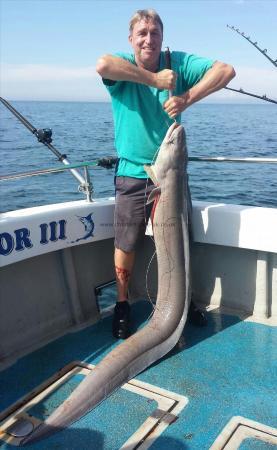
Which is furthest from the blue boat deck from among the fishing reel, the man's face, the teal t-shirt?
the man's face

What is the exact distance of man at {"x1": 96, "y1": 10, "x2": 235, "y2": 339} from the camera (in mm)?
3352

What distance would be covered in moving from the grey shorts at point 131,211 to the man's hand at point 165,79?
2.55 feet

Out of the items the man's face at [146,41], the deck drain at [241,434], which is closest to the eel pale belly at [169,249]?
the man's face at [146,41]

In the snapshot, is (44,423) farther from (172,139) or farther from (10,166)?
(10,166)

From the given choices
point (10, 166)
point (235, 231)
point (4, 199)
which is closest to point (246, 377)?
point (235, 231)

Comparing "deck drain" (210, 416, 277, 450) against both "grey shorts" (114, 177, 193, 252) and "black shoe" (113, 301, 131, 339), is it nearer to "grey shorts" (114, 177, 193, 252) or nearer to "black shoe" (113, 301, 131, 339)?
"black shoe" (113, 301, 131, 339)

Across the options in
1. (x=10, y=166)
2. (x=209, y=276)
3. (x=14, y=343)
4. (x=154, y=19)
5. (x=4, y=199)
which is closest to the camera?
(x=154, y=19)

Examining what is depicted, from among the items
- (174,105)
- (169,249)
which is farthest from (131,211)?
(174,105)

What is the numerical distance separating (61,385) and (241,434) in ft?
4.31

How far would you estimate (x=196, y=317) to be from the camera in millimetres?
4008

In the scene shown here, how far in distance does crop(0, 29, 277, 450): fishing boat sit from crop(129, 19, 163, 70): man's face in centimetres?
100

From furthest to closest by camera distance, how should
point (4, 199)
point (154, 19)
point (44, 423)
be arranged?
1. point (4, 199)
2. point (154, 19)
3. point (44, 423)

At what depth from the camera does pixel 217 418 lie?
2828 mm

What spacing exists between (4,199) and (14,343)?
878 centimetres
